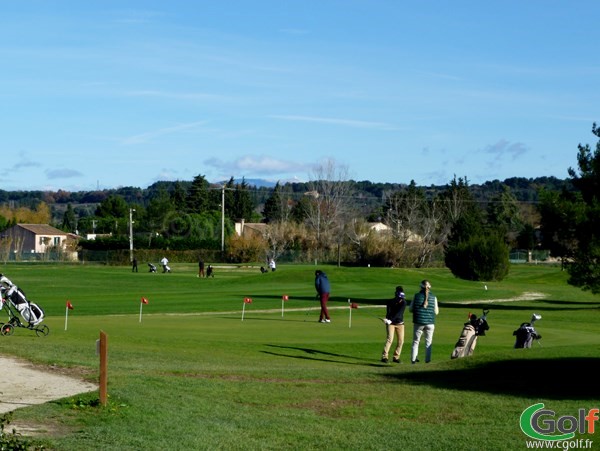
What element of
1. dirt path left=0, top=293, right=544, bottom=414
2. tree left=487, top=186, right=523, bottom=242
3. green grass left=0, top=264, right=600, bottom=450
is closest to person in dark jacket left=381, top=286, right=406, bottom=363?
green grass left=0, top=264, right=600, bottom=450

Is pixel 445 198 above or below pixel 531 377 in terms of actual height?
above

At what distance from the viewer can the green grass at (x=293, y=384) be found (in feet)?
42.8

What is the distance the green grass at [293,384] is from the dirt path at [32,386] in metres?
0.46

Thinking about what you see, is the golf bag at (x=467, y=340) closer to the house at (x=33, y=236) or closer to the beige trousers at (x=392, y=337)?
the beige trousers at (x=392, y=337)

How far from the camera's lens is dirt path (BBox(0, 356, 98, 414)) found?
15.2 m

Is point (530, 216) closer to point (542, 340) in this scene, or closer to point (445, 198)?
point (445, 198)

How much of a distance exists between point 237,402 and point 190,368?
197 inches

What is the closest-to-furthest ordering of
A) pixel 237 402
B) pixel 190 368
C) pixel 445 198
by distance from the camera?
pixel 237 402 → pixel 190 368 → pixel 445 198

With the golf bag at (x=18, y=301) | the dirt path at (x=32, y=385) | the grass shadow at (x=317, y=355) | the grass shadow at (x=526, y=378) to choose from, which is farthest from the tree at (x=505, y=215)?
the dirt path at (x=32, y=385)

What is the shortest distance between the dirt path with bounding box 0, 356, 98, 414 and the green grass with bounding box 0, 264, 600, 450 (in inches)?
18.2

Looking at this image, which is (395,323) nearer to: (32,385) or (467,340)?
(467,340)

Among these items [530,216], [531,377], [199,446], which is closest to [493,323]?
[531,377]

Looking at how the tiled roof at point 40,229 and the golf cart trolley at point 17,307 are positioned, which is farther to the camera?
the tiled roof at point 40,229

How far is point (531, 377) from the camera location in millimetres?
19234
